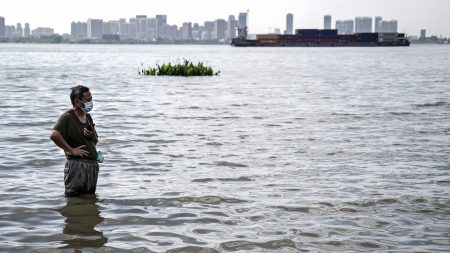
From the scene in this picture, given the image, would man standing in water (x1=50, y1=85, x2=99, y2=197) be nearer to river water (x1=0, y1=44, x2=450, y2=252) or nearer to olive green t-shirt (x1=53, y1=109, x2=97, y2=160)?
olive green t-shirt (x1=53, y1=109, x2=97, y2=160)

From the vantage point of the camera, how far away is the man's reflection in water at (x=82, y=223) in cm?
862

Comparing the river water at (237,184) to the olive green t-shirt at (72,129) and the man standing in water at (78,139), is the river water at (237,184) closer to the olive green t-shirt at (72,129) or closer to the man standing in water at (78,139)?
the man standing in water at (78,139)

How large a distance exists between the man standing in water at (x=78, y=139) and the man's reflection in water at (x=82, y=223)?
33cm

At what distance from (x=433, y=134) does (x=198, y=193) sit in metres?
10.8

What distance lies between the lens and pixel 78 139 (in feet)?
33.3

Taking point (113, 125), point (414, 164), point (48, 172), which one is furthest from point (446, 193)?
point (113, 125)

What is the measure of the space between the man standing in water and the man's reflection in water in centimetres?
33

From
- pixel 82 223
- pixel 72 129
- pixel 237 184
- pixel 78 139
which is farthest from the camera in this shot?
pixel 237 184

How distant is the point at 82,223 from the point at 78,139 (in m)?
1.36

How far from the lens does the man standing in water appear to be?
32.4 feet

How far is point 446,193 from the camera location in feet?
38.2

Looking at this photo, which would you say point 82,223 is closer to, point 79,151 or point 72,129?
point 79,151

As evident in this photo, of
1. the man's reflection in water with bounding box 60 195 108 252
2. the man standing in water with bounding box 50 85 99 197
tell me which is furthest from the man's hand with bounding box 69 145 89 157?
the man's reflection in water with bounding box 60 195 108 252

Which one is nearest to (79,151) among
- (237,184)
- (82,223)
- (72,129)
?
(72,129)
